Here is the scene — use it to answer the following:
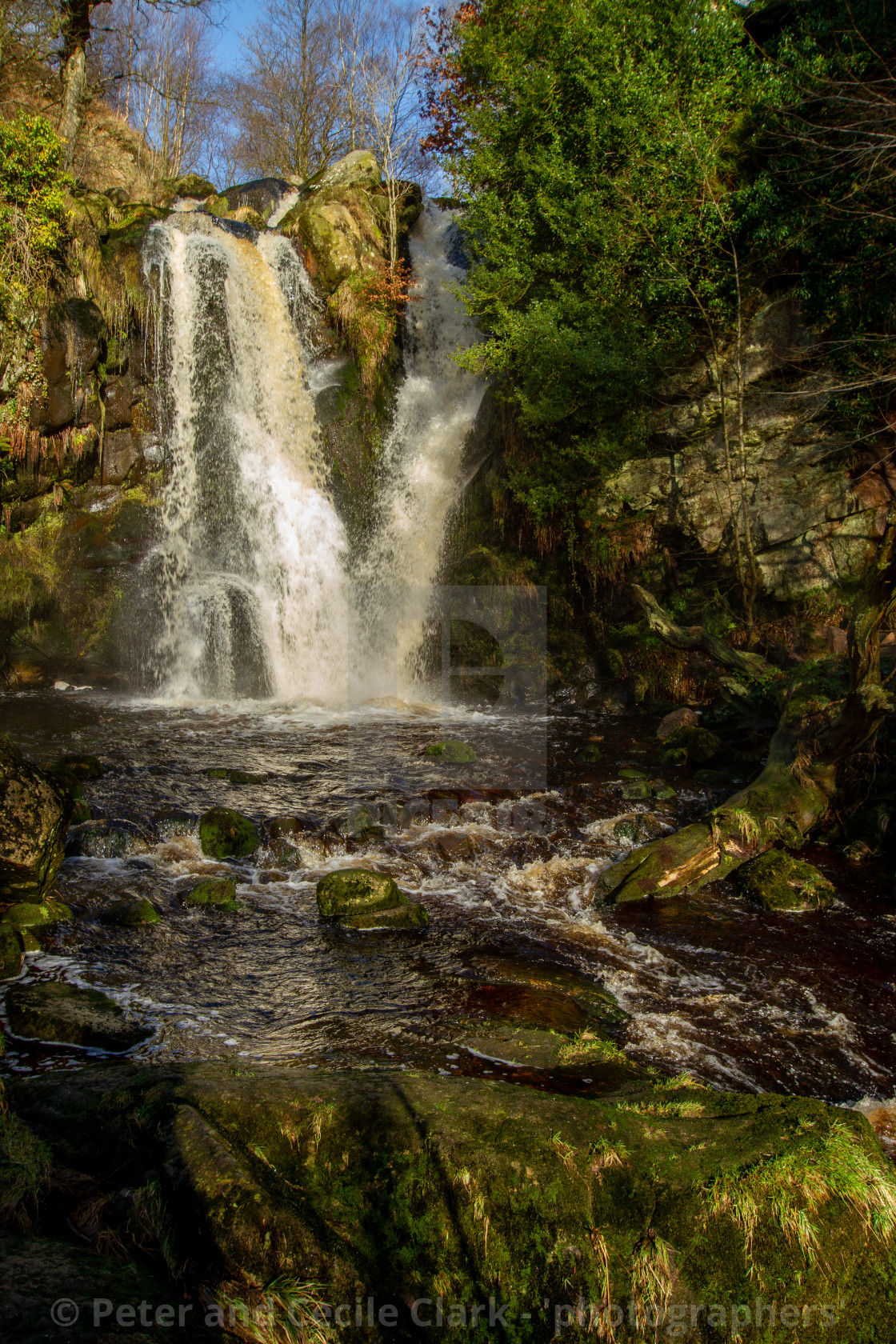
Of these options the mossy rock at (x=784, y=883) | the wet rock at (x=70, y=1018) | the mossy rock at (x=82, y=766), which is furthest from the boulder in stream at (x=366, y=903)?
the mossy rock at (x=82, y=766)

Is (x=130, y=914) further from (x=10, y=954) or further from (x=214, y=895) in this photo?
(x=10, y=954)

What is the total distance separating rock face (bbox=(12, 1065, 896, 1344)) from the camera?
1914 millimetres

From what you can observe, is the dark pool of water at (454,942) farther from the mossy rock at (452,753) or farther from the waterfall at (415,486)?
the waterfall at (415,486)

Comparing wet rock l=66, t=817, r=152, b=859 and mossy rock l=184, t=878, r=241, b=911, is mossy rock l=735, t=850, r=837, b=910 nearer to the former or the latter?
mossy rock l=184, t=878, r=241, b=911

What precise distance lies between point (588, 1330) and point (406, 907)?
410 centimetres

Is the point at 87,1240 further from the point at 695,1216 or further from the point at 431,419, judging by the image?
the point at 431,419

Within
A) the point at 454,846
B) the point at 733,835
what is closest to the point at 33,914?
the point at 454,846

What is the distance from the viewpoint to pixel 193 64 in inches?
1239

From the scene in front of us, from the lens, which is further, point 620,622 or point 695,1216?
point 620,622

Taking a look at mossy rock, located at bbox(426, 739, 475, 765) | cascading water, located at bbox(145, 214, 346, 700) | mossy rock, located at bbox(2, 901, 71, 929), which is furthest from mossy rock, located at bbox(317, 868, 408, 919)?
cascading water, located at bbox(145, 214, 346, 700)

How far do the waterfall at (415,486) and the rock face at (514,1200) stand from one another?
11.6 metres

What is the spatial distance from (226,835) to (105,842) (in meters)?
1.06

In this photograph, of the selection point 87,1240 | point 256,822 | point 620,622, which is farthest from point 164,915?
point 620,622

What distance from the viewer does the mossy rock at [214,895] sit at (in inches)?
240
